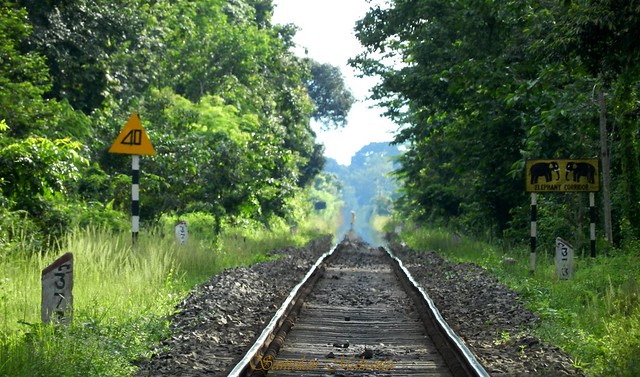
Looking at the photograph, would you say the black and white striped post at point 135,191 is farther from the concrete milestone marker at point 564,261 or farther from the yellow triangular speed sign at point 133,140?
the concrete milestone marker at point 564,261

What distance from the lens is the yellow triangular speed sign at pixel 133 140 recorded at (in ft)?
46.0

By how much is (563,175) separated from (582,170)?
36cm

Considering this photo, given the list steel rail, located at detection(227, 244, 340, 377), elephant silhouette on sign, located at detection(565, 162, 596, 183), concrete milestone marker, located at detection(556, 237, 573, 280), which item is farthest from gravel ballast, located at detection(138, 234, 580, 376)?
elephant silhouette on sign, located at detection(565, 162, 596, 183)

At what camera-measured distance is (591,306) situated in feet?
34.1

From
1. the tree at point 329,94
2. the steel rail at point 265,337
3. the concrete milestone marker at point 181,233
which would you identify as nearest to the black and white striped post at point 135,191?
the concrete milestone marker at point 181,233

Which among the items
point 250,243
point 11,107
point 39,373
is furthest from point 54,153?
point 250,243

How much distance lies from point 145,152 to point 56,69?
11368 millimetres

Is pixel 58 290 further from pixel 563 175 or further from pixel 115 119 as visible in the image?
pixel 115 119

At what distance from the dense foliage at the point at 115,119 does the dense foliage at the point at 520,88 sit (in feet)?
21.4

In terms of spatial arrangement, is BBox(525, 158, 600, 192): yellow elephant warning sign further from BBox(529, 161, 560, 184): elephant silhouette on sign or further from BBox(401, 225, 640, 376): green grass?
BBox(401, 225, 640, 376): green grass

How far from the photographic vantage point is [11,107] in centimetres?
1727

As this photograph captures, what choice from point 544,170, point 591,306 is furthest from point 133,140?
point 591,306

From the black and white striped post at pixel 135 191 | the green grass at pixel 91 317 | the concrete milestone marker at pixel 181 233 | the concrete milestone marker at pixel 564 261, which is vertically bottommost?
the green grass at pixel 91 317

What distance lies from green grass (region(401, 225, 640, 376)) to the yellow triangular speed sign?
716 centimetres
